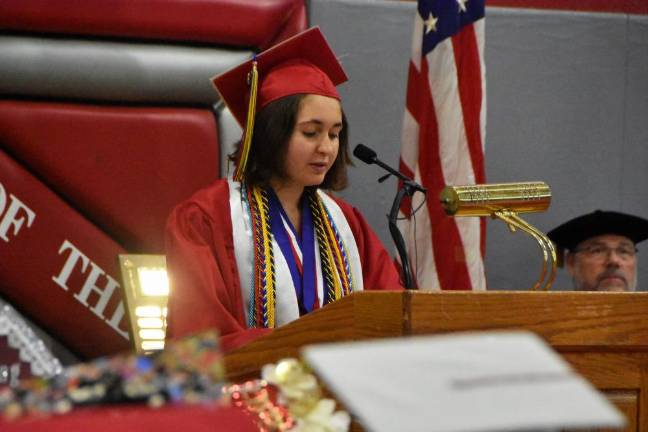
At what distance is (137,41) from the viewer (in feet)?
9.80

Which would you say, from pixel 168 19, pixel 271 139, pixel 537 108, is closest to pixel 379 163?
pixel 271 139

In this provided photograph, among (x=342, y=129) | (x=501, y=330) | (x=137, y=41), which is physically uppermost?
(x=137, y=41)

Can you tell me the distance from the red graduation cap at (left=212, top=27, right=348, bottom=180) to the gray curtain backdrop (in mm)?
873

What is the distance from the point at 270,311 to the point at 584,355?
89cm

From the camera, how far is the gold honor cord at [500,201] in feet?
6.34

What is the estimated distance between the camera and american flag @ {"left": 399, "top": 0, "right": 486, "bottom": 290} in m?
2.98

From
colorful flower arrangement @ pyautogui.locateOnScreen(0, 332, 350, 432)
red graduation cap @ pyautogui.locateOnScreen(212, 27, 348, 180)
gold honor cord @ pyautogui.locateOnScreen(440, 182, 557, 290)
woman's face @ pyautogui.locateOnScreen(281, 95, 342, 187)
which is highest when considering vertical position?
red graduation cap @ pyautogui.locateOnScreen(212, 27, 348, 180)

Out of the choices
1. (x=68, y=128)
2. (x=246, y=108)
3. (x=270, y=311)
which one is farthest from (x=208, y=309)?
(x=68, y=128)

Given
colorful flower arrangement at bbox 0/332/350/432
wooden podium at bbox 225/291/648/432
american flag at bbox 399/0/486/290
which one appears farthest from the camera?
american flag at bbox 399/0/486/290

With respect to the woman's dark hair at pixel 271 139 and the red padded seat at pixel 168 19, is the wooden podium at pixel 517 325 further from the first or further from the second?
the red padded seat at pixel 168 19

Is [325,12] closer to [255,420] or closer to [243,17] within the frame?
[243,17]

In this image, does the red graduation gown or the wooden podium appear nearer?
the wooden podium

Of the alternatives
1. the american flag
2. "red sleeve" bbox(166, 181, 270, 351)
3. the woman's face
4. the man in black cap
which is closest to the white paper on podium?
"red sleeve" bbox(166, 181, 270, 351)

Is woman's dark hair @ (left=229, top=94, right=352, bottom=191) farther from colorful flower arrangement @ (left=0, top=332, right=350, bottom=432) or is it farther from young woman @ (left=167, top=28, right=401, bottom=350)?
colorful flower arrangement @ (left=0, top=332, right=350, bottom=432)
